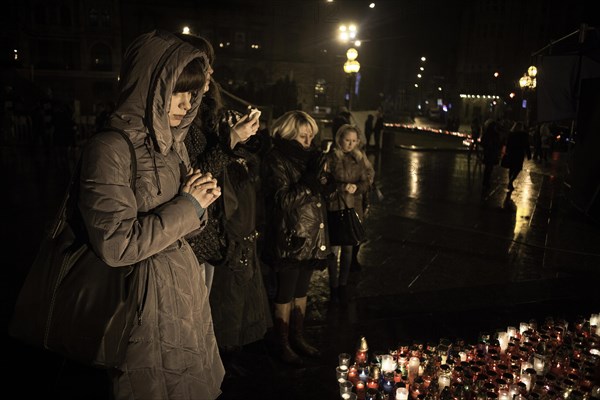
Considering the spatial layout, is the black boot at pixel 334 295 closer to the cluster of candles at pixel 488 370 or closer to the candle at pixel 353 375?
the cluster of candles at pixel 488 370

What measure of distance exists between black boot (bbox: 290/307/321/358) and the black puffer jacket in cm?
50

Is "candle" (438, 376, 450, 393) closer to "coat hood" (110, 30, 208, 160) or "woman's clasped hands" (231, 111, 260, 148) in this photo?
"woman's clasped hands" (231, 111, 260, 148)

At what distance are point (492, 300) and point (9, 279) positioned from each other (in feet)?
18.3

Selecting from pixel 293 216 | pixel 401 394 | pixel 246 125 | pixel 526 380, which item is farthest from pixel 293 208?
pixel 526 380

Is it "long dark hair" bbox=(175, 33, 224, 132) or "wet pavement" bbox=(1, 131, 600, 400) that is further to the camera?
"wet pavement" bbox=(1, 131, 600, 400)

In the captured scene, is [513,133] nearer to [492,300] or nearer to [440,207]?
[440,207]

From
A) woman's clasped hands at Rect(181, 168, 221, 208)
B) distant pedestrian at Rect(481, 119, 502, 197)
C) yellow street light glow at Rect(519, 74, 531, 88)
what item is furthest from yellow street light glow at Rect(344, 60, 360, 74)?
woman's clasped hands at Rect(181, 168, 221, 208)

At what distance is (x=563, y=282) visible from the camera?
21.0ft

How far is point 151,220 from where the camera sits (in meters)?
2.02

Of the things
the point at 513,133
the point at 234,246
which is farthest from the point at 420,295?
the point at 513,133

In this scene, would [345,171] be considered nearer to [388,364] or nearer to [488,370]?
[388,364]

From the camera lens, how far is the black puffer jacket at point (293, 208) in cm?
408

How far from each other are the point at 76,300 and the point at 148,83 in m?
0.93

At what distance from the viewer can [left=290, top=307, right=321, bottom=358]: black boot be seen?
427cm
